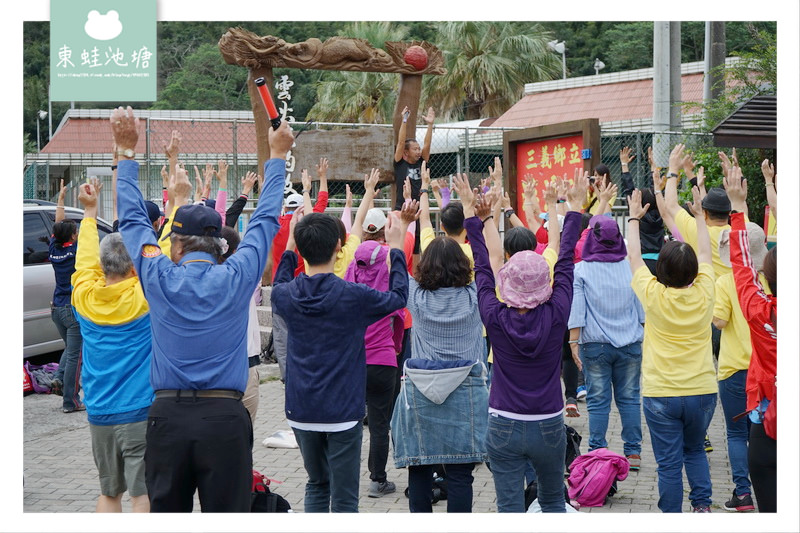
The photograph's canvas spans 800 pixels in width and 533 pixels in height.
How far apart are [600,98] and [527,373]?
64.2 ft

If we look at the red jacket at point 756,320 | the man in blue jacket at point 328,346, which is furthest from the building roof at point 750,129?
the man in blue jacket at point 328,346

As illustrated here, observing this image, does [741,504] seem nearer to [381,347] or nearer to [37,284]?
[381,347]

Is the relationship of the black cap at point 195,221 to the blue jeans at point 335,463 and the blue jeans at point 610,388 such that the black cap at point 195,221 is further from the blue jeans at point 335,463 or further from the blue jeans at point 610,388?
the blue jeans at point 610,388

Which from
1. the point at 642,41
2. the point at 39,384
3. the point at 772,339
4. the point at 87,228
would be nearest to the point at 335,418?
the point at 87,228

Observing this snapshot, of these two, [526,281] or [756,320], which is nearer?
[526,281]

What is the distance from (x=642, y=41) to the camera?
116 ft

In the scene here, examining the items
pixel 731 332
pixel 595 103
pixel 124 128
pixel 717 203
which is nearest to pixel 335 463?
pixel 124 128

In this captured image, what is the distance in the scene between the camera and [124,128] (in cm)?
373

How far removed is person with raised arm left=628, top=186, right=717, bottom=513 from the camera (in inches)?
180

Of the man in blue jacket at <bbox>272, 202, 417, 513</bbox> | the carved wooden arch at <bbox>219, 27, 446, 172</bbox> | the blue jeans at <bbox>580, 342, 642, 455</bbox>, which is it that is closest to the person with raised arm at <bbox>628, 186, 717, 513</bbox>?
the blue jeans at <bbox>580, 342, 642, 455</bbox>

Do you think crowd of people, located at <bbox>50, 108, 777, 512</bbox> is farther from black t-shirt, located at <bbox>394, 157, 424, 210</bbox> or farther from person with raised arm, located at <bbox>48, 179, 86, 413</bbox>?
black t-shirt, located at <bbox>394, 157, 424, 210</bbox>

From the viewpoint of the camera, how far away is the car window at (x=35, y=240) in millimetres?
9297

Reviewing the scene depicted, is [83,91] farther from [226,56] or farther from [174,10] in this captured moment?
[226,56]

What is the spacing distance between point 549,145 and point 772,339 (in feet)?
20.2
